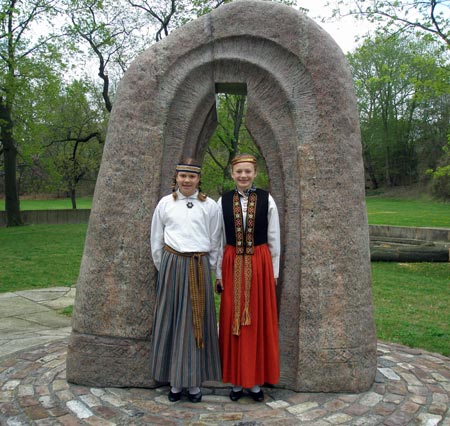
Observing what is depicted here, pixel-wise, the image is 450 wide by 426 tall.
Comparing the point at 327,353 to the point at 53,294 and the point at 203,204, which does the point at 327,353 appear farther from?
the point at 53,294

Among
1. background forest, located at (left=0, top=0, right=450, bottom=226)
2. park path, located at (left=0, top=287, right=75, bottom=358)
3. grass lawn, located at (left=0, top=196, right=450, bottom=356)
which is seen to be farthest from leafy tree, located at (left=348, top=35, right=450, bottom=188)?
park path, located at (left=0, top=287, right=75, bottom=358)

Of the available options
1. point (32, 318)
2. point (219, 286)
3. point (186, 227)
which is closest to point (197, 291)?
point (219, 286)

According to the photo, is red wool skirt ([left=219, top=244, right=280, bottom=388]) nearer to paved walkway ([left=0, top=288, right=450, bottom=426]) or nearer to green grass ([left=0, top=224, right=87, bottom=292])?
paved walkway ([left=0, top=288, right=450, bottom=426])

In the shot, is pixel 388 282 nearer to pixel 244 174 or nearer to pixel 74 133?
pixel 244 174

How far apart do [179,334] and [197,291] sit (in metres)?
0.33

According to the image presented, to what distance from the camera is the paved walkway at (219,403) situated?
311 centimetres

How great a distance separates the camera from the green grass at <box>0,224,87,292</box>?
880 cm

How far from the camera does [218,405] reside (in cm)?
337

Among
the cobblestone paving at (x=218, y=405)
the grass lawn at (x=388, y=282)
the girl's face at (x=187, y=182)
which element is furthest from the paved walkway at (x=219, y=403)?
the girl's face at (x=187, y=182)

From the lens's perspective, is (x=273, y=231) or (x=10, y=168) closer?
(x=273, y=231)

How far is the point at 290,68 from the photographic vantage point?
3.70 metres

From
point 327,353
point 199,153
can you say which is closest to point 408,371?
point 327,353

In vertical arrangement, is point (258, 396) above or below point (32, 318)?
above

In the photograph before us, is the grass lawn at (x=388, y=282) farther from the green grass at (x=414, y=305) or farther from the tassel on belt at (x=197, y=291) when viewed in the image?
the tassel on belt at (x=197, y=291)
